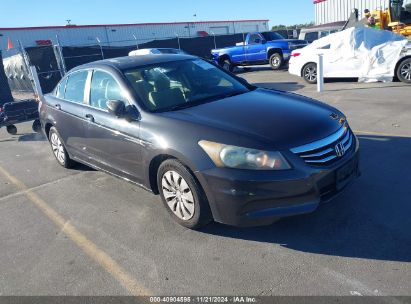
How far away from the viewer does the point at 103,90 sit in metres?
4.59

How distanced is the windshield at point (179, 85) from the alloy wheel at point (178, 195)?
29.8 inches

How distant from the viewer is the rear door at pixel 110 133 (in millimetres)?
4070

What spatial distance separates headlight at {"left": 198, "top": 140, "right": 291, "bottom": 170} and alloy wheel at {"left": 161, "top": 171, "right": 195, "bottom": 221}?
475 millimetres

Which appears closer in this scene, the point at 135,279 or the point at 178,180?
the point at 135,279

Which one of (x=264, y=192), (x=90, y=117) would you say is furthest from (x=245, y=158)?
(x=90, y=117)

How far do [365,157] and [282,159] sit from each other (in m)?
2.58

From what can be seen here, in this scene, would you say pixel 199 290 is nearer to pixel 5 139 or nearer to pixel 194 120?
pixel 194 120

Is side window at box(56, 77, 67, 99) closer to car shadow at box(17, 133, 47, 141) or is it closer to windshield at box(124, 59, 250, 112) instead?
windshield at box(124, 59, 250, 112)

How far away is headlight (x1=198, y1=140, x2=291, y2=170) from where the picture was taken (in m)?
3.13

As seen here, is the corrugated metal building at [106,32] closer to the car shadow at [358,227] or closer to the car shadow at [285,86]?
the car shadow at [285,86]

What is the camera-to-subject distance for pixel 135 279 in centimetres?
314

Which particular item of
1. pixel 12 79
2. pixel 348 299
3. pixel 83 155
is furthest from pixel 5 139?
pixel 12 79

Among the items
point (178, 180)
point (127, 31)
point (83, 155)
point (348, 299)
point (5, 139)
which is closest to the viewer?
point (348, 299)

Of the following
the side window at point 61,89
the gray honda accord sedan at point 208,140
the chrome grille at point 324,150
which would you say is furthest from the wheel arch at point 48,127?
the chrome grille at point 324,150
